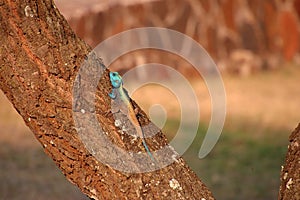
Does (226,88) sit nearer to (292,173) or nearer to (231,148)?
(231,148)

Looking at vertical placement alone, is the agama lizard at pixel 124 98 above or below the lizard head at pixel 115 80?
below

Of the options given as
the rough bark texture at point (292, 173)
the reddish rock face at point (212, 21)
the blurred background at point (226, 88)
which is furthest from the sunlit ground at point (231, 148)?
the rough bark texture at point (292, 173)

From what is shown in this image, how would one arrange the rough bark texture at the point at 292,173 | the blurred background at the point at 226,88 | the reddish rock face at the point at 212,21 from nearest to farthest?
the rough bark texture at the point at 292,173, the blurred background at the point at 226,88, the reddish rock face at the point at 212,21

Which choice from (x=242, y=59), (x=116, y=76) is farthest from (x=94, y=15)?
(x=116, y=76)

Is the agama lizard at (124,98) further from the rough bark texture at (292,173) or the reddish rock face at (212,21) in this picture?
the reddish rock face at (212,21)

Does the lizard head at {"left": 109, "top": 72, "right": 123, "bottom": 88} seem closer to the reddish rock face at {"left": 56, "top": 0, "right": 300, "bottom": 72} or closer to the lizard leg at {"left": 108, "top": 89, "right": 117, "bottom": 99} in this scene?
the lizard leg at {"left": 108, "top": 89, "right": 117, "bottom": 99}
